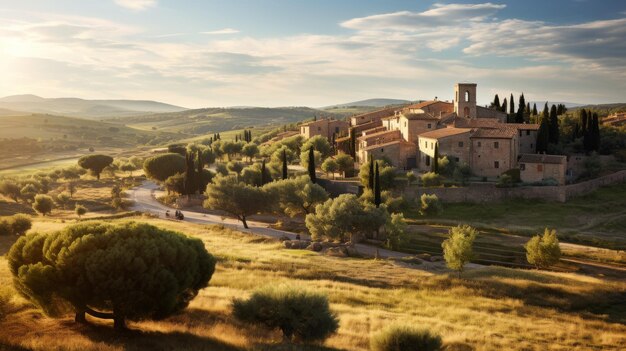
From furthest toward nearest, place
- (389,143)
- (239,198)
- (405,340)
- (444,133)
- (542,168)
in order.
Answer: (389,143)
(444,133)
(542,168)
(239,198)
(405,340)

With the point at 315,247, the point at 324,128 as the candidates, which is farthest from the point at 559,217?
the point at 324,128

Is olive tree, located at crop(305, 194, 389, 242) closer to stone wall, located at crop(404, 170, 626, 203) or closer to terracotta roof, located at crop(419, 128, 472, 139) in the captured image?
stone wall, located at crop(404, 170, 626, 203)

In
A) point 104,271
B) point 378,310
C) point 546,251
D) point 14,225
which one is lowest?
point 546,251

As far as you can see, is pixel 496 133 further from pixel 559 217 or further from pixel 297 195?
pixel 297 195

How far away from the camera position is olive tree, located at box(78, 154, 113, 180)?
356ft

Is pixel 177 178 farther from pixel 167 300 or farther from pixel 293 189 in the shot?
pixel 167 300

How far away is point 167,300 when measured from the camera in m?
16.8

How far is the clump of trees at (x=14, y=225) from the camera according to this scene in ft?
148

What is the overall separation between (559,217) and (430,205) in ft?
52.4

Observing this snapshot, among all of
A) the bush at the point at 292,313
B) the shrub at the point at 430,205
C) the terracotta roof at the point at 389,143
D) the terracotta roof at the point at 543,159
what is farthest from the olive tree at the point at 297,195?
the bush at the point at 292,313

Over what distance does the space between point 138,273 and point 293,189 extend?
49.6 metres

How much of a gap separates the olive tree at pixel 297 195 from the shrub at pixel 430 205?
12761 mm

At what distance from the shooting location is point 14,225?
149 ft

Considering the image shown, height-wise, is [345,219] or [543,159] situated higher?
[543,159]
